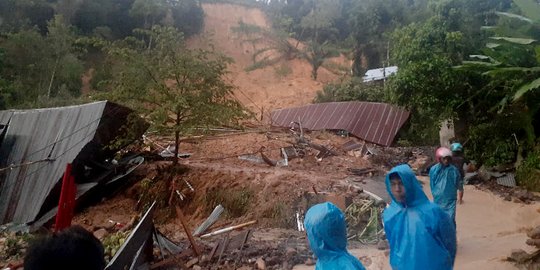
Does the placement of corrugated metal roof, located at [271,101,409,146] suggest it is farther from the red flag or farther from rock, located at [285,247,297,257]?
the red flag

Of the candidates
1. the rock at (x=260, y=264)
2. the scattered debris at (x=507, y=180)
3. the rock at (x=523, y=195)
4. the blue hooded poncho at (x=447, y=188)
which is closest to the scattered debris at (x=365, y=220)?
the rock at (x=260, y=264)

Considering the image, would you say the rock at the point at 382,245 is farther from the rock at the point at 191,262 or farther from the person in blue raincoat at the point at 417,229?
the person in blue raincoat at the point at 417,229

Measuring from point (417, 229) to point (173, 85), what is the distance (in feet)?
27.8

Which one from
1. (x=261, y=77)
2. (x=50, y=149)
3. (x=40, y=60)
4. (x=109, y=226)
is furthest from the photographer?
(x=261, y=77)

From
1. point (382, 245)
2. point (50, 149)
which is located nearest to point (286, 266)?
point (382, 245)

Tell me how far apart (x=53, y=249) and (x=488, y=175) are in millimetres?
11270

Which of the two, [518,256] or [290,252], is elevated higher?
[518,256]

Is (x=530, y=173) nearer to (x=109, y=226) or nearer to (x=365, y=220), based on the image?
(x=365, y=220)

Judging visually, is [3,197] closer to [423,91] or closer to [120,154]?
A: [120,154]

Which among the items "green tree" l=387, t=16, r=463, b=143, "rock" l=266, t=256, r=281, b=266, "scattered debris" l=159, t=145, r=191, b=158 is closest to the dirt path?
"rock" l=266, t=256, r=281, b=266

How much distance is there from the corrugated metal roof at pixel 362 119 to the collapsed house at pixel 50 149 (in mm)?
8872

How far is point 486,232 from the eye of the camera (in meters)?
7.21

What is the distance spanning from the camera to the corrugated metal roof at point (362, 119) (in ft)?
54.9

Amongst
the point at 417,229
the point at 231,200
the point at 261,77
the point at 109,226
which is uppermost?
the point at 417,229
